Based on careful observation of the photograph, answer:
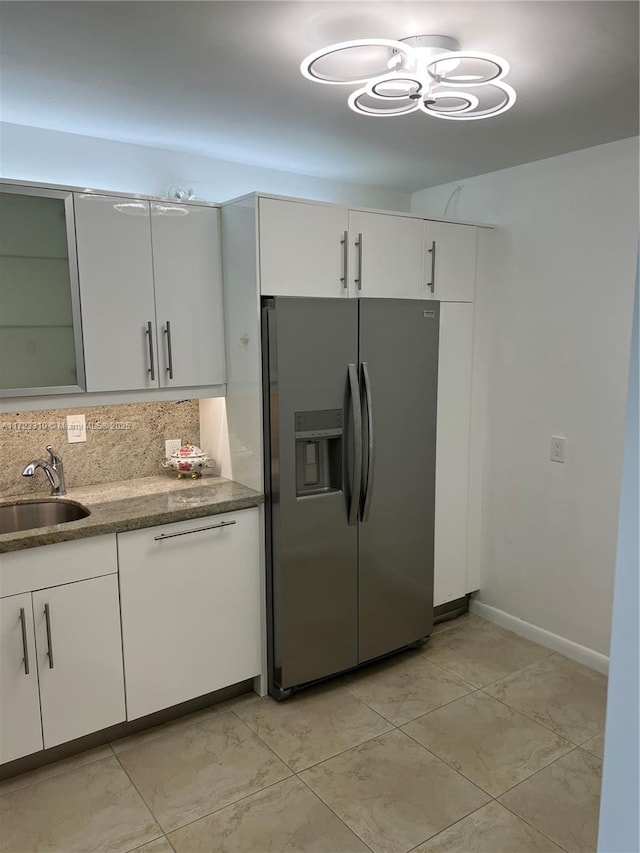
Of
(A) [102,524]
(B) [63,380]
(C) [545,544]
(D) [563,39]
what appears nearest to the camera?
(D) [563,39]

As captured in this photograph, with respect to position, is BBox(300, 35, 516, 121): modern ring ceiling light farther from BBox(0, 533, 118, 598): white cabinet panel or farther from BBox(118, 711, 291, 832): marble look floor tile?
Result: BBox(118, 711, 291, 832): marble look floor tile

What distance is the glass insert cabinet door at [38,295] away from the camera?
7.75 feet

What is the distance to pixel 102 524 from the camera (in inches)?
91.7

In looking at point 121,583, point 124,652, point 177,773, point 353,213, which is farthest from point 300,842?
point 353,213

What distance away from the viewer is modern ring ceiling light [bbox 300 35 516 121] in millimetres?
1755

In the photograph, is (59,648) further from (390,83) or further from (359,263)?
(390,83)

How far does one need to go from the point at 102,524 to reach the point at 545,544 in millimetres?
2182

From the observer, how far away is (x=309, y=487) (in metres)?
2.79

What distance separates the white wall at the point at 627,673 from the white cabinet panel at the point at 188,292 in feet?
7.38

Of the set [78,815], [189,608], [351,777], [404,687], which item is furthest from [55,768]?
[404,687]

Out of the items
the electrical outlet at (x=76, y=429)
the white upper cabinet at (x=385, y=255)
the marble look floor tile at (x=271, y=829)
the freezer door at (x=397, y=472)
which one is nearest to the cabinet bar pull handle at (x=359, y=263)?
the white upper cabinet at (x=385, y=255)

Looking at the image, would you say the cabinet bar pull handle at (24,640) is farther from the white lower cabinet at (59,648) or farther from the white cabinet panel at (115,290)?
the white cabinet panel at (115,290)

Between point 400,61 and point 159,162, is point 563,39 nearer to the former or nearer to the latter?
point 400,61

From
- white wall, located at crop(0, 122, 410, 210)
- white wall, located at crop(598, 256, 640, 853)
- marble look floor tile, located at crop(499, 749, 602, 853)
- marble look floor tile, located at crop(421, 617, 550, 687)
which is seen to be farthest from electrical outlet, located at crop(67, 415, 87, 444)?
white wall, located at crop(598, 256, 640, 853)
